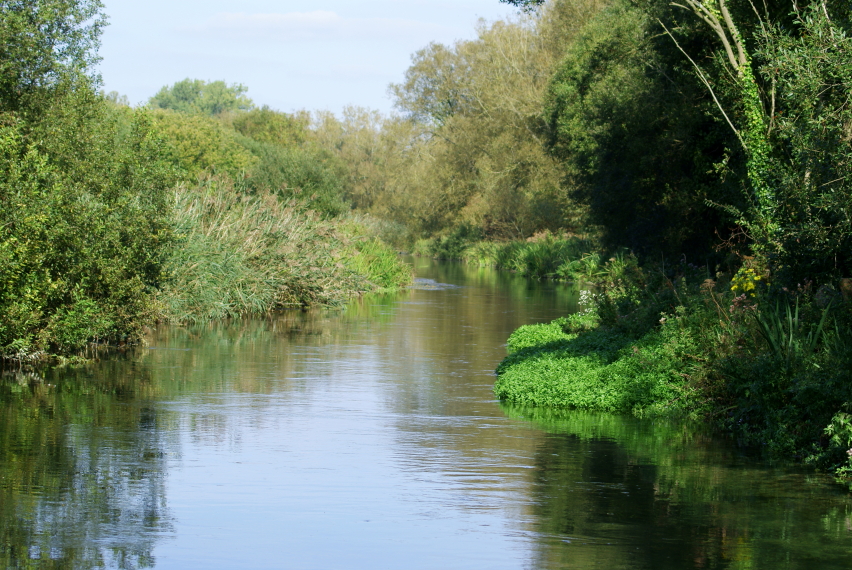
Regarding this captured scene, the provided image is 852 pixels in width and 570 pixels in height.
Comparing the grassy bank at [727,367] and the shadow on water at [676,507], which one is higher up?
the grassy bank at [727,367]

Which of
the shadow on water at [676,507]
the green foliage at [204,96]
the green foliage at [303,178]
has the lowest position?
the shadow on water at [676,507]

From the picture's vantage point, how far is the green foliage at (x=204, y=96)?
570 feet

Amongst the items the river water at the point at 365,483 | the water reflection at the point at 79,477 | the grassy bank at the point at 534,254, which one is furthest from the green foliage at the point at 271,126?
A: the water reflection at the point at 79,477

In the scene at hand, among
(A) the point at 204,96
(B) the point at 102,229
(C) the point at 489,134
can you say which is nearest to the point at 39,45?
(B) the point at 102,229

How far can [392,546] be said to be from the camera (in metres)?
7.83

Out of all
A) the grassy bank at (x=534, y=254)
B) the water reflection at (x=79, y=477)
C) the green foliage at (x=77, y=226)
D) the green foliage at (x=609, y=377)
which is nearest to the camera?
the water reflection at (x=79, y=477)

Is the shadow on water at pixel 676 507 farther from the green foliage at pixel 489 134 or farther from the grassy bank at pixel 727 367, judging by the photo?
the green foliage at pixel 489 134

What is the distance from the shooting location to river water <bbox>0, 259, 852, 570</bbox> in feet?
25.0

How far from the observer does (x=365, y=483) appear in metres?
9.82

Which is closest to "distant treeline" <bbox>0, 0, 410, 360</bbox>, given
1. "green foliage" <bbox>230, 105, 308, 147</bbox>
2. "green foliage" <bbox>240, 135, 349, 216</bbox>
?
"green foliage" <bbox>240, 135, 349, 216</bbox>

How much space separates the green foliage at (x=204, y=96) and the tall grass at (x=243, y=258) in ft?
483

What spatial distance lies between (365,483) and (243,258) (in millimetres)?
17727

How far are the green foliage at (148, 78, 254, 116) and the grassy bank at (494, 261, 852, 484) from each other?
→ 163 m

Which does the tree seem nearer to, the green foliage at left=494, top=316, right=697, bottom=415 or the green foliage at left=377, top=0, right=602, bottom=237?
the green foliage at left=494, top=316, right=697, bottom=415
